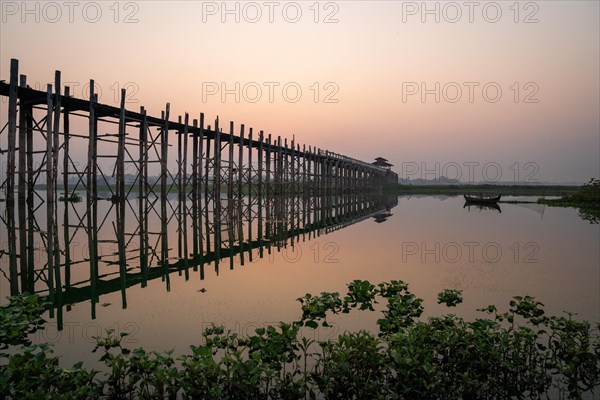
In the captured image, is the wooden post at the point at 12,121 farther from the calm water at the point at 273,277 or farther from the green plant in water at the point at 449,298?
the green plant in water at the point at 449,298

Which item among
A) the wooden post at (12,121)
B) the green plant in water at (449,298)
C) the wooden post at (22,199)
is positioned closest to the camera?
the green plant in water at (449,298)

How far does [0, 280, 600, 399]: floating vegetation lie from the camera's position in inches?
150

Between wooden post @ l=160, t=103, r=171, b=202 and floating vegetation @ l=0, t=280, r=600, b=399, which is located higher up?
wooden post @ l=160, t=103, r=171, b=202

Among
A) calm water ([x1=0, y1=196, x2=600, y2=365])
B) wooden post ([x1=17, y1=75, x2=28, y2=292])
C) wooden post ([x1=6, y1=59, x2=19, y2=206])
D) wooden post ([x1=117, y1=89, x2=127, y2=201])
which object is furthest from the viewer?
wooden post ([x1=117, y1=89, x2=127, y2=201])

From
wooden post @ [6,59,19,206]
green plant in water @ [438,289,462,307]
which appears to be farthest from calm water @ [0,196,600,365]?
wooden post @ [6,59,19,206]

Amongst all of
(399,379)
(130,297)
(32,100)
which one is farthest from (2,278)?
(399,379)

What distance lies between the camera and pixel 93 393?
144 inches

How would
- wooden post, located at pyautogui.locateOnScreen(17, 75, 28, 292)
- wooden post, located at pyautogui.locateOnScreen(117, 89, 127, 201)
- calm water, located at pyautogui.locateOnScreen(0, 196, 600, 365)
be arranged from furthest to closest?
1. wooden post, located at pyautogui.locateOnScreen(117, 89, 127, 201)
2. wooden post, located at pyautogui.locateOnScreen(17, 75, 28, 292)
3. calm water, located at pyautogui.locateOnScreen(0, 196, 600, 365)

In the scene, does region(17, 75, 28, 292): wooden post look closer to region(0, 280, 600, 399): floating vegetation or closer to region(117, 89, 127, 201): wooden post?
region(117, 89, 127, 201): wooden post

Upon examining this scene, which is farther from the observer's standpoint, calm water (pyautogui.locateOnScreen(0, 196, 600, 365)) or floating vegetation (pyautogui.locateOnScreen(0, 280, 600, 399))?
calm water (pyautogui.locateOnScreen(0, 196, 600, 365))

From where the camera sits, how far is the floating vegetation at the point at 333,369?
380cm

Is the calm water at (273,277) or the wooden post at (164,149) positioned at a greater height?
the wooden post at (164,149)

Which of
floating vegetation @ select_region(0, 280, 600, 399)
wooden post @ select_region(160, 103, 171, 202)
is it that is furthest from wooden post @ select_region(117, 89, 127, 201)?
floating vegetation @ select_region(0, 280, 600, 399)

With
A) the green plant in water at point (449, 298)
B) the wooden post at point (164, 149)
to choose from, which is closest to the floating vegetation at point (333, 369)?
the green plant in water at point (449, 298)
